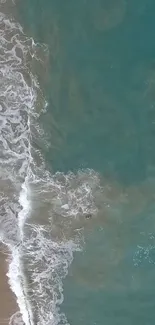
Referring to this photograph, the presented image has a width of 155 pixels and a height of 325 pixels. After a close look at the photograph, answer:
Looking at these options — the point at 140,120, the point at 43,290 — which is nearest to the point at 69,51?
the point at 140,120

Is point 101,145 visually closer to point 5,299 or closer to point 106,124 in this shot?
point 106,124

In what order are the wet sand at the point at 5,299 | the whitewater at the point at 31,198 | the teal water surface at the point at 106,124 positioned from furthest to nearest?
the wet sand at the point at 5,299
the whitewater at the point at 31,198
the teal water surface at the point at 106,124

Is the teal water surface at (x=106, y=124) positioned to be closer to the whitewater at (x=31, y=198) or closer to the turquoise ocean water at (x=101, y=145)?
the turquoise ocean water at (x=101, y=145)

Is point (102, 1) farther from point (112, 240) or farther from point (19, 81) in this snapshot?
point (112, 240)

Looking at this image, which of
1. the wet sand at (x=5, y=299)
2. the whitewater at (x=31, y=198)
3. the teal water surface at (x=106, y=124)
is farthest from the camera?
the wet sand at (x=5, y=299)

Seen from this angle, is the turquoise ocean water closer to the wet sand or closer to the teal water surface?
the teal water surface

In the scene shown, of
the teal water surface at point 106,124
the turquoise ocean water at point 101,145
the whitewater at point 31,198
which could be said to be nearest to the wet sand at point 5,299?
the whitewater at point 31,198
